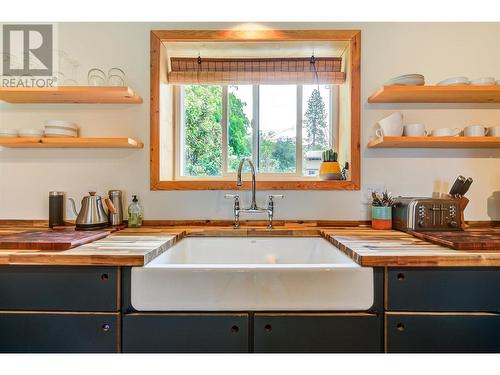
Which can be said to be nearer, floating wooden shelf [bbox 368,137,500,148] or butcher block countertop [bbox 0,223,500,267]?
butcher block countertop [bbox 0,223,500,267]

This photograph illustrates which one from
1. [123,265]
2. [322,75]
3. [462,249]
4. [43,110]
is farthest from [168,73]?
[462,249]

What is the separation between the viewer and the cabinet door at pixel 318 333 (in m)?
1.12

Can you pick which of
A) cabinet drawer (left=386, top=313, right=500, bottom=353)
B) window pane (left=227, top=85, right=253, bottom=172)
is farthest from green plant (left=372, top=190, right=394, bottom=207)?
window pane (left=227, top=85, right=253, bottom=172)

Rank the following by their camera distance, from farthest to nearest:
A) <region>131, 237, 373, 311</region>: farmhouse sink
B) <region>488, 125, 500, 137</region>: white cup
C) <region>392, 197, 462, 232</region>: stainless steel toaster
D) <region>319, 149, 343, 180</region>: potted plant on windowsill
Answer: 1. <region>319, 149, 343, 180</region>: potted plant on windowsill
2. <region>488, 125, 500, 137</region>: white cup
3. <region>392, 197, 462, 232</region>: stainless steel toaster
4. <region>131, 237, 373, 311</region>: farmhouse sink

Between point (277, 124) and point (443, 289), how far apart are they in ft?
5.01

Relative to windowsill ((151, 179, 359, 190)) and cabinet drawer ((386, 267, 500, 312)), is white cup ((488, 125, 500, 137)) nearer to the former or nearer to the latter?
windowsill ((151, 179, 359, 190))

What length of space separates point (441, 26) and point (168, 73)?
178cm

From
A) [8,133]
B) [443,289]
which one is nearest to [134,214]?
[8,133]

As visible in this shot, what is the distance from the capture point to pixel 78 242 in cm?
131

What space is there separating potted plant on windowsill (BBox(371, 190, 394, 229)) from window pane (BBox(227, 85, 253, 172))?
95 centimetres

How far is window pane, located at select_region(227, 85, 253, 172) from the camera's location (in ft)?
7.51

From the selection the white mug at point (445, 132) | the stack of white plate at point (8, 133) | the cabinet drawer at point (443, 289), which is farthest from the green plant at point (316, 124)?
the stack of white plate at point (8, 133)

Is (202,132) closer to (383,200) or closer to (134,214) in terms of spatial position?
(134,214)

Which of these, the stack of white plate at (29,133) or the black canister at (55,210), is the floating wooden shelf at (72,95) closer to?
the stack of white plate at (29,133)
